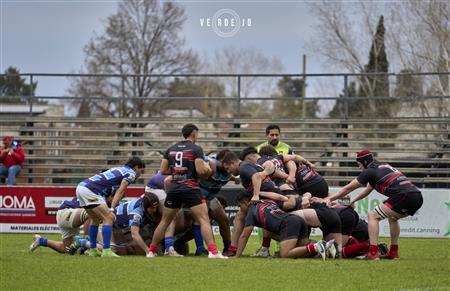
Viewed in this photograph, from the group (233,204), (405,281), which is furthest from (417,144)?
(405,281)

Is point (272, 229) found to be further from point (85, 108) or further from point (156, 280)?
point (85, 108)

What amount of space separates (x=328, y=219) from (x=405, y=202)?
1.25 m

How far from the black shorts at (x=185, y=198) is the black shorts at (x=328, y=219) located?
75.6 inches

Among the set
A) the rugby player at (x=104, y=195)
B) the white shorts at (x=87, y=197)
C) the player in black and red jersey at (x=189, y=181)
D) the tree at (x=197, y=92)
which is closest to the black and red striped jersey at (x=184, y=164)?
the player in black and red jersey at (x=189, y=181)

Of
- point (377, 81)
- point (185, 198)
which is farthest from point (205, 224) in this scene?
point (377, 81)

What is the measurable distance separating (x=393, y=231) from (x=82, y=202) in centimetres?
510

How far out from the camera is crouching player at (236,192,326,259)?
14.2m

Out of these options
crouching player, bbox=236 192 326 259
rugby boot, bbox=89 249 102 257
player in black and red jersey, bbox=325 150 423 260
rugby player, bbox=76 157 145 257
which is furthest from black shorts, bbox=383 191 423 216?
rugby boot, bbox=89 249 102 257

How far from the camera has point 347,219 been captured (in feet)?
49.2

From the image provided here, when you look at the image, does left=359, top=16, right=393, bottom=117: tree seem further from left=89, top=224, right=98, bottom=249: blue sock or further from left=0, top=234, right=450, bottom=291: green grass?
left=89, top=224, right=98, bottom=249: blue sock

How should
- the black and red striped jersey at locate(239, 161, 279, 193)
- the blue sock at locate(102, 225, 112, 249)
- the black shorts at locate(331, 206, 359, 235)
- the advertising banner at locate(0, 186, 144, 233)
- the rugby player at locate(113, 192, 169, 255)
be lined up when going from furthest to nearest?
1. the advertising banner at locate(0, 186, 144, 233)
2. the rugby player at locate(113, 192, 169, 255)
3. the black shorts at locate(331, 206, 359, 235)
4. the blue sock at locate(102, 225, 112, 249)
5. the black and red striped jersey at locate(239, 161, 279, 193)

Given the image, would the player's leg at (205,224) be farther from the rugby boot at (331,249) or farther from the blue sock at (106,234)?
the rugby boot at (331,249)

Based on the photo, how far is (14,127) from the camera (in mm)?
28875

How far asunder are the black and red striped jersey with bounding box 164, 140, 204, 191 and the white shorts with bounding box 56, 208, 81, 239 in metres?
2.32
